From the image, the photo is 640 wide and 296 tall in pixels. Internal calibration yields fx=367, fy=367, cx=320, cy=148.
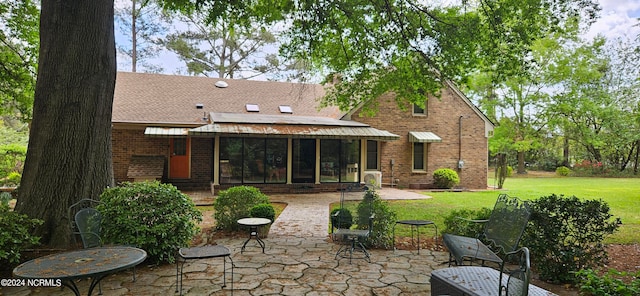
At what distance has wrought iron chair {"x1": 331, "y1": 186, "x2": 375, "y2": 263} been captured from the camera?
5422 millimetres

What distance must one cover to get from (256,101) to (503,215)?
14.1m

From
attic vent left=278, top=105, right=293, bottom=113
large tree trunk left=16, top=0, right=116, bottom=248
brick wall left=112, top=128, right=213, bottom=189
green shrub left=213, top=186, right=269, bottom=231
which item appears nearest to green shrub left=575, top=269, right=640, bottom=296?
green shrub left=213, top=186, right=269, bottom=231

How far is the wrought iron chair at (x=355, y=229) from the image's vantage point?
17.8 feet

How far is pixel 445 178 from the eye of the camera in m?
16.1

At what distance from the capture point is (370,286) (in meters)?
4.26

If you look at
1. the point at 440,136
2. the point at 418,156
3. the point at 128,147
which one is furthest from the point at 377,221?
the point at 440,136

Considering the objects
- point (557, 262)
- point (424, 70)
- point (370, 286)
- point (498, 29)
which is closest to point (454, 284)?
point (370, 286)

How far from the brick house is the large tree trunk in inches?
241

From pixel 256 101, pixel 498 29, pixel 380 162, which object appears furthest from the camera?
pixel 256 101

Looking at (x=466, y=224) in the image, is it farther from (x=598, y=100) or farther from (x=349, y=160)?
(x=598, y=100)

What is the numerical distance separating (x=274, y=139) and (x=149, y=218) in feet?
29.9

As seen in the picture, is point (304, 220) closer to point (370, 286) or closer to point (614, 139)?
point (370, 286)

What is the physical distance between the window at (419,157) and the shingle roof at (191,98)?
153 inches

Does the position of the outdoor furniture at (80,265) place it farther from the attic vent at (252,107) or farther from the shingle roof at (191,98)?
the attic vent at (252,107)
